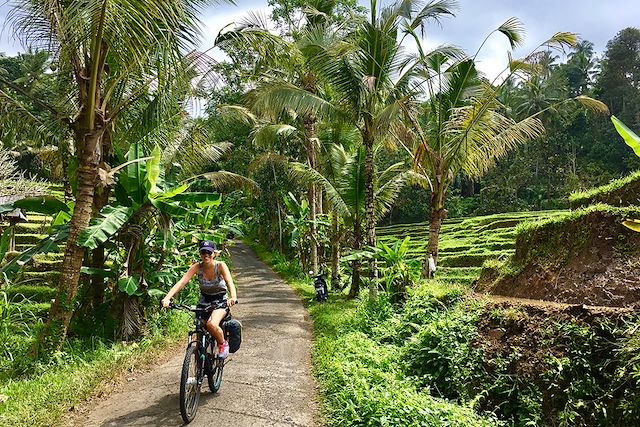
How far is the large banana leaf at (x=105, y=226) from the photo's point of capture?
19.2 feet

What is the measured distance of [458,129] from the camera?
1028cm

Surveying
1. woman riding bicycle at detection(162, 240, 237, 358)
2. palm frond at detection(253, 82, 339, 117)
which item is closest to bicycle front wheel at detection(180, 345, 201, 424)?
woman riding bicycle at detection(162, 240, 237, 358)

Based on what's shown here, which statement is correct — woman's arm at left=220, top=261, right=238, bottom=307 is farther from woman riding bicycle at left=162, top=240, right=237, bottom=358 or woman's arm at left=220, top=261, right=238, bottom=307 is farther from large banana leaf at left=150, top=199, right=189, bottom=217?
large banana leaf at left=150, top=199, right=189, bottom=217

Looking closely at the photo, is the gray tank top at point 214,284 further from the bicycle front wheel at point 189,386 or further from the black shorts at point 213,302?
the bicycle front wheel at point 189,386

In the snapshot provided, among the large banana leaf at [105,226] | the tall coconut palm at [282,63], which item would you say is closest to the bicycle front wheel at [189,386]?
the large banana leaf at [105,226]

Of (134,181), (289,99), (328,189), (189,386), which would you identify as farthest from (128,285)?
(328,189)

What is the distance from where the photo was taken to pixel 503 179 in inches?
1519

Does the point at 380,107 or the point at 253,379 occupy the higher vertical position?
the point at 380,107

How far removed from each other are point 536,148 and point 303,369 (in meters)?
37.3

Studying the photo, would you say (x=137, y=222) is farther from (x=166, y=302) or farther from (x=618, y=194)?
(x=618, y=194)

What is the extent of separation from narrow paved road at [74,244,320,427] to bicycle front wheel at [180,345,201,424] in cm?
13

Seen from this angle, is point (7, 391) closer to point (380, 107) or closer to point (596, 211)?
point (596, 211)

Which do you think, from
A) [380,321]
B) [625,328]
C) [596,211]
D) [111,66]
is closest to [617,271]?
[596,211]

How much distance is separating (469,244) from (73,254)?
748 inches
